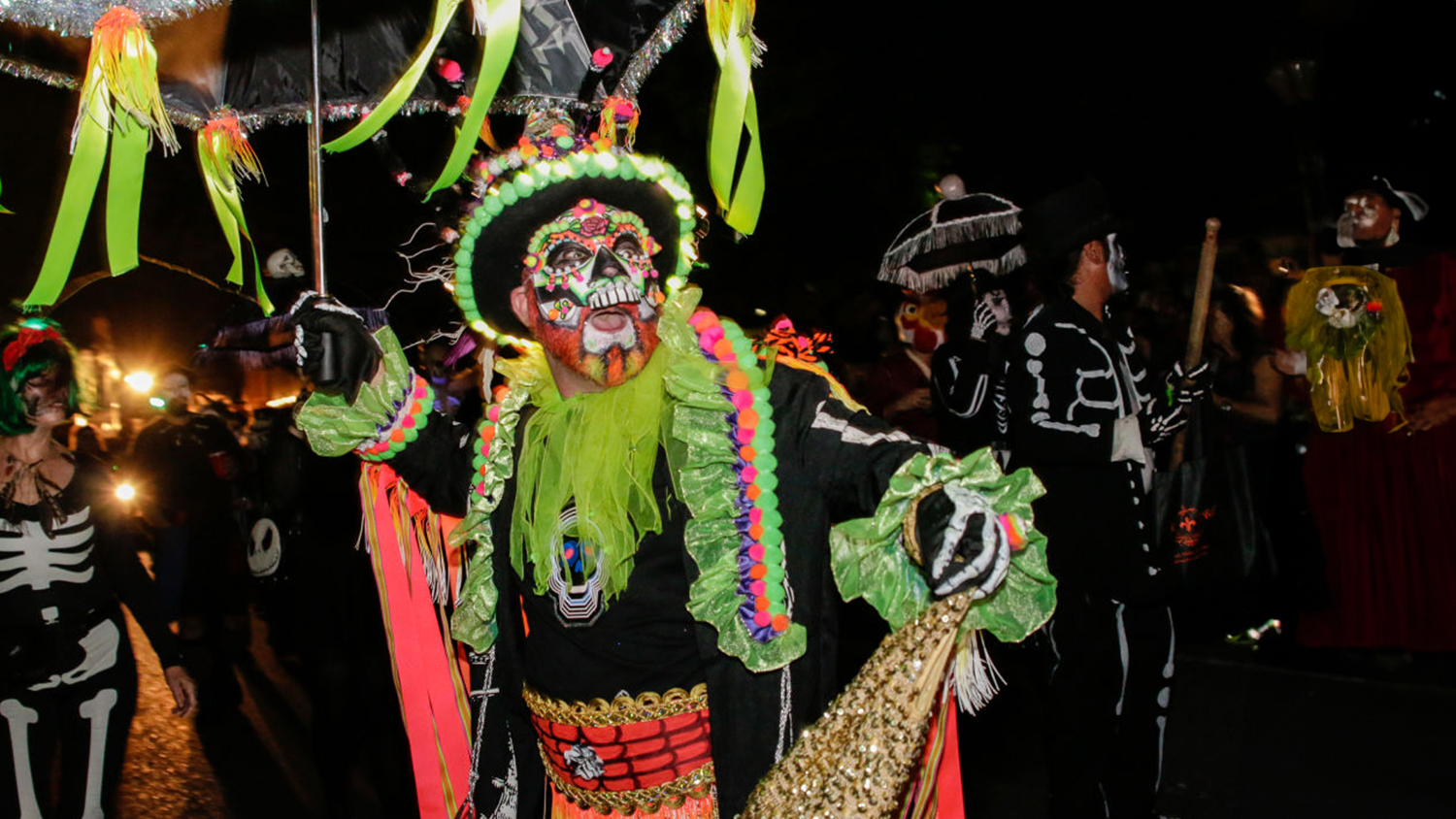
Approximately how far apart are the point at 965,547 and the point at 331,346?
161cm

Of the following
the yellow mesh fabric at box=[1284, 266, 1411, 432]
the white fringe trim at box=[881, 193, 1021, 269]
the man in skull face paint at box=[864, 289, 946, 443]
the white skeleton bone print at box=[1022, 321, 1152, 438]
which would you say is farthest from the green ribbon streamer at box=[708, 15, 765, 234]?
the yellow mesh fabric at box=[1284, 266, 1411, 432]

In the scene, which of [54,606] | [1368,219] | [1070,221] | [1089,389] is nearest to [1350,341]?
[1368,219]

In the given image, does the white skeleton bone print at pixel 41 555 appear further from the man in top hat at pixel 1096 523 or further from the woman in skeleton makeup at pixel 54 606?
the man in top hat at pixel 1096 523

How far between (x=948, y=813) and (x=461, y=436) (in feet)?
5.11

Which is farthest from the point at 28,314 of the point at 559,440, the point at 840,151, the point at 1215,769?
the point at 840,151

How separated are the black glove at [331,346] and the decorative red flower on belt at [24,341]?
5.95ft

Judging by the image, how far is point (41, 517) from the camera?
4.09m

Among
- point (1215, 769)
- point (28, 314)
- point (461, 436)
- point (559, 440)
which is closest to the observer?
point (559, 440)

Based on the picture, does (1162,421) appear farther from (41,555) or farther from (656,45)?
(41,555)

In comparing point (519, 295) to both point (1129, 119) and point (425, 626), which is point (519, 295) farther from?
point (1129, 119)

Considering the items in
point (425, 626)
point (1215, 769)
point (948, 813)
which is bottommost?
point (1215, 769)

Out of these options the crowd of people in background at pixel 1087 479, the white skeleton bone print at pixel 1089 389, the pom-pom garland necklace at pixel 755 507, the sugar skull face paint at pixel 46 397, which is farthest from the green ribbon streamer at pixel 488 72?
the white skeleton bone print at pixel 1089 389

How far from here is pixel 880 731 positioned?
7.40 feet

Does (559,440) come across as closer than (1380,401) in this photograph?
Yes
